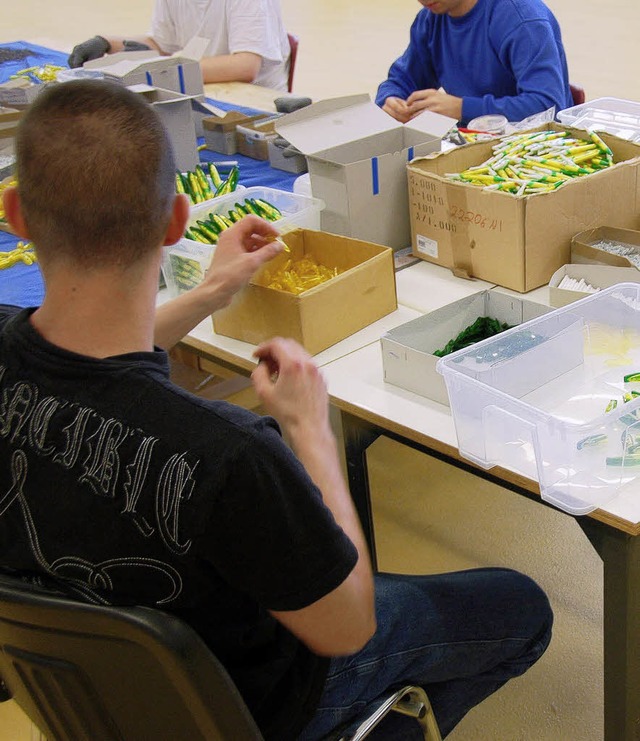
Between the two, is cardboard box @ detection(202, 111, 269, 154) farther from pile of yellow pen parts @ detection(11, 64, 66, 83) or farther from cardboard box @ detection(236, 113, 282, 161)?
pile of yellow pen parts @ detection(11, 64, 66, 83)

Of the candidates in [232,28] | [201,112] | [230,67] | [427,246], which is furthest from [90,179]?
[232,28]

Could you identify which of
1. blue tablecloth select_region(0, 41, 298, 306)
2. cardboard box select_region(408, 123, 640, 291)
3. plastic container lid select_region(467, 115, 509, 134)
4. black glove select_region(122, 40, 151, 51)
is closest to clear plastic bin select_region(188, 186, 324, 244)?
cardboard box select_region(408, 123, 640, 291)

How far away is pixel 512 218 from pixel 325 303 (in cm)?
44

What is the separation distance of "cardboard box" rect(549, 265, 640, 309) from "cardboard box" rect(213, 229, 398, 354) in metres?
0.33

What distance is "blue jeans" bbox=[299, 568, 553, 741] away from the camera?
121 centimetres

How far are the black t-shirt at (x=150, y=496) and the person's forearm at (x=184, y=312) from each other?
671 millimetres

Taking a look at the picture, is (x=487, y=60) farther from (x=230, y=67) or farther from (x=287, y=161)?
(x=230, y=67)

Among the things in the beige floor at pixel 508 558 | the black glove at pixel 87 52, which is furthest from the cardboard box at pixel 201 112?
the beige floor at pixel 508 558

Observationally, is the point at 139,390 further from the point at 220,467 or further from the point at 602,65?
the point at 602,65

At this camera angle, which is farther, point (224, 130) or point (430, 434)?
point (224, 130)

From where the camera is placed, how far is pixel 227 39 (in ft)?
13.5

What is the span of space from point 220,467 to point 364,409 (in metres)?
0.68

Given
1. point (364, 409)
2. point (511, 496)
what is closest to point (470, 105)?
point (511, 496)

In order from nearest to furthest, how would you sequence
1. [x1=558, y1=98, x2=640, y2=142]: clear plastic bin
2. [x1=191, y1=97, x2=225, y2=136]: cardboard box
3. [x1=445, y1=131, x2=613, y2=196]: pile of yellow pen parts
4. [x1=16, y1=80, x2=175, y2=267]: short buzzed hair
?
[x1=16, y1=80, x2=175, y2=267]: short buzzed hair, [x1=445, y1=131, x2=613, y2=196]: pile of yellow pen parts, [x1=558, y1=98, x2=640, y2=142]: clear plastic bin, [x1=191, y1=97, x2=225, y2=136]: cardboard box
